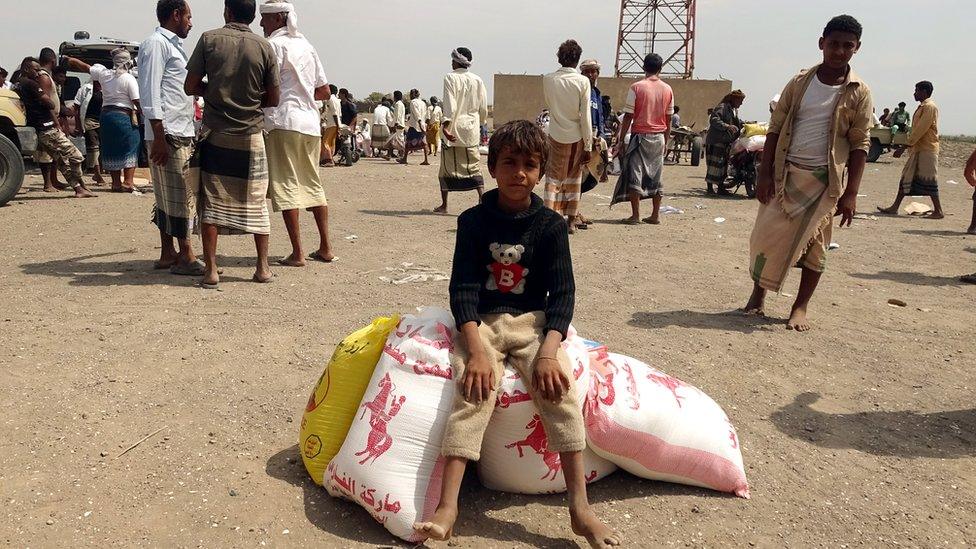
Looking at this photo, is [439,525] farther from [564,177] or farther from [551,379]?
[564,177]

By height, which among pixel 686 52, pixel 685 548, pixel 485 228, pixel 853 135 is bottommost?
pixel 685 548

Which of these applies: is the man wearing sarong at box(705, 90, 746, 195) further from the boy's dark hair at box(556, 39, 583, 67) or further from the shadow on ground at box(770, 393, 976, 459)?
the shadow on ground at box(770, 393, 976, 459)

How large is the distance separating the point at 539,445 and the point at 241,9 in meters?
3.78

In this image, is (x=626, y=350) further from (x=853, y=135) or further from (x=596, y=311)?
(x=853, y=135)

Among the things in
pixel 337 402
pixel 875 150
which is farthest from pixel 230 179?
pixel 875 150

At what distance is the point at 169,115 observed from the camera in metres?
5.18

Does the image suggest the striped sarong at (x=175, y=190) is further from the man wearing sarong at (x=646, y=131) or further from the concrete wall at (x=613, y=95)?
the concrete wall at (x=613, y=95)

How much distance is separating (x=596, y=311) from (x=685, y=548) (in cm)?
268

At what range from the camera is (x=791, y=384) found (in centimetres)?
386

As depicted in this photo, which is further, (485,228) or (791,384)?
(791,384)

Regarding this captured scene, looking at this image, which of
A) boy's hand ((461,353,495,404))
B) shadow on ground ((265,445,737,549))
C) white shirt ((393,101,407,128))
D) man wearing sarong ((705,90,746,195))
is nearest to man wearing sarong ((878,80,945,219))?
man wearing sarong ((705,90,746,195))

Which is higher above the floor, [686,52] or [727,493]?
[686,52]

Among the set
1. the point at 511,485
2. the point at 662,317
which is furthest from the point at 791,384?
the point at 511,485

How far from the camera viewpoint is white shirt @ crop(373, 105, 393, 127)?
61.5 feet
